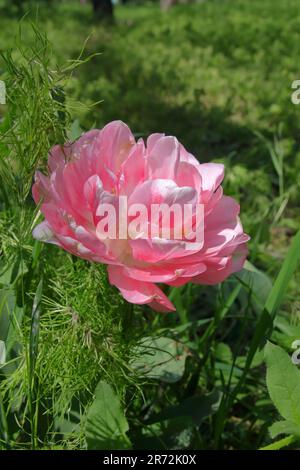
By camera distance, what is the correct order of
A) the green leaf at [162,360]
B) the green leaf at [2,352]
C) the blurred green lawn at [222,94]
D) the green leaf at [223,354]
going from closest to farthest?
the green leaf at [2,352], the green leaf at [162,360], the green leaf at [223,354], the blurred green lawn at [222,94]

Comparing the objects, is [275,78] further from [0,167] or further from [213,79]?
[0,167]

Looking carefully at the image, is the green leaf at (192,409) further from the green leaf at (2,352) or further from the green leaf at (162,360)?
the green leaf at (2,352)

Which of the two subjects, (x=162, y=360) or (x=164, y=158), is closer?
(x=164, y=158)

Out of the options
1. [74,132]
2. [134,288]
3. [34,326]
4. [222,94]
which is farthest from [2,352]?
[222,94]

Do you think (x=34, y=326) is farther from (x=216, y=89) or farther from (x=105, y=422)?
(x=216, y=89)

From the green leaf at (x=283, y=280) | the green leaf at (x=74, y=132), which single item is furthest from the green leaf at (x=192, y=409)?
the green leaf at (x=74, y=132)
